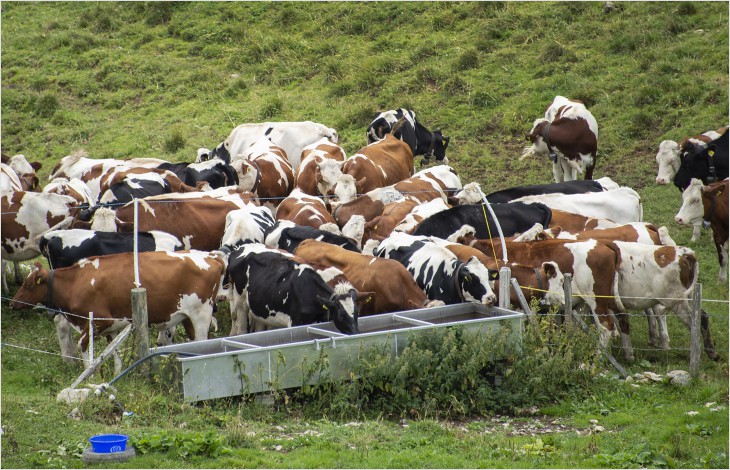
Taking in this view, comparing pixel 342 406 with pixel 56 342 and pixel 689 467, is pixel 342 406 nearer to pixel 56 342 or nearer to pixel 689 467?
pixel 689 467

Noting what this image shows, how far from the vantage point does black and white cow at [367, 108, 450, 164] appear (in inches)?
888

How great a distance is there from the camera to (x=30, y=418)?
9.88 meters

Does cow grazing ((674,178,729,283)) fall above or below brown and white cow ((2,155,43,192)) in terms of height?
below

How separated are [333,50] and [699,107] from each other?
1134 centimetres

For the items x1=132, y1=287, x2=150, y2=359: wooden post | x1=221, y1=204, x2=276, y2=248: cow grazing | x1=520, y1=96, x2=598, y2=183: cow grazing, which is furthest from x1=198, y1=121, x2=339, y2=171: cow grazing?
x1=132, y1=287, x2=150, y2=359: wooden post

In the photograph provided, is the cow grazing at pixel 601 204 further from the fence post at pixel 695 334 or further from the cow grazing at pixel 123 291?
the cow grazing at pixel 123 291

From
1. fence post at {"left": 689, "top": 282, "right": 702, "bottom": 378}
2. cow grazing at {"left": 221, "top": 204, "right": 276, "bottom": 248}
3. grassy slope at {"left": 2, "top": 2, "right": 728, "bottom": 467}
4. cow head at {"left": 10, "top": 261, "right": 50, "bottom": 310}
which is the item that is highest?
grassy slope at {"left": 2, "top": 2, "right": 728, "bottom": 467}

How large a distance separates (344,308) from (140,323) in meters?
2.47

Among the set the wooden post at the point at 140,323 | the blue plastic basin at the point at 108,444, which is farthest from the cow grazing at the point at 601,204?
the blue plastic basin at the point at 108,444

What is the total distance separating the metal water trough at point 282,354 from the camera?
10867 mm

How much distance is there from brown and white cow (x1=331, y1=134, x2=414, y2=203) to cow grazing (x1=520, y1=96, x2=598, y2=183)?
2.88 metres

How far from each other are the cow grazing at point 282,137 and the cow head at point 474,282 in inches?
360

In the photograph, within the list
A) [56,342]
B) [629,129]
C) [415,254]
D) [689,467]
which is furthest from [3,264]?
[629,129]

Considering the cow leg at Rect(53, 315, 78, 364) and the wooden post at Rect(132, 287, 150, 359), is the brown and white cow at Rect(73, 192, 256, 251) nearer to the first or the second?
the cow leg at Rect(53, 315, 78, 364)
